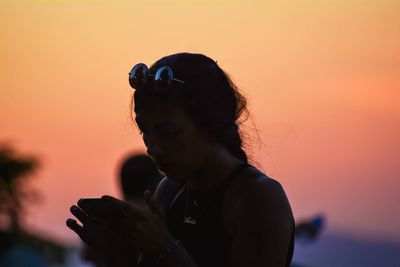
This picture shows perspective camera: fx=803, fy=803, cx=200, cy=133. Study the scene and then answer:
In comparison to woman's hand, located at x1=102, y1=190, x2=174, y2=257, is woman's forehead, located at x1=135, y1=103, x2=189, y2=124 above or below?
above

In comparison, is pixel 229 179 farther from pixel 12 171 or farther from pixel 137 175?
pixel 12 171

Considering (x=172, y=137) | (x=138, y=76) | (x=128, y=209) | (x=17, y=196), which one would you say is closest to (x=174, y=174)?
(x=172, y=137)

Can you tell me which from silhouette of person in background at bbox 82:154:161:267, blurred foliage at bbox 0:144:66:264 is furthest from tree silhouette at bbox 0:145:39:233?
silhouette of person in background at bbox 82:154:161:267

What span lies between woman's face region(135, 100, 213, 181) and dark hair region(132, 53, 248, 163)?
0.11 feet

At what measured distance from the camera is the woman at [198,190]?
2373mm

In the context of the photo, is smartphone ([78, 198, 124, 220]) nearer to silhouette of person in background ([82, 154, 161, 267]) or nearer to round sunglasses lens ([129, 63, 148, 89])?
round sunglasses lens ([129, 63, 148, 89])

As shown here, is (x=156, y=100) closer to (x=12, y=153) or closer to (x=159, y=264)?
(x=159, y=264)

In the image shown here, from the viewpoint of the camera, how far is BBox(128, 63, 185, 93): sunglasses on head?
99.7 inches

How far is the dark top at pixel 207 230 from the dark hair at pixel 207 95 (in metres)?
0.14

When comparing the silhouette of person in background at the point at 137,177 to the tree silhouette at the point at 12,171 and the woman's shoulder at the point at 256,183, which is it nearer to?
the woman's shoulder at the point at 256,183

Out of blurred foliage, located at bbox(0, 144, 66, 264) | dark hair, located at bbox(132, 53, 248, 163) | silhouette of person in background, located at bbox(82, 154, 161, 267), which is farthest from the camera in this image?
blurred foliage, located at bbox(0, 144, 66, 264)

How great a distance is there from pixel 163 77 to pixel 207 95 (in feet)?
0.53

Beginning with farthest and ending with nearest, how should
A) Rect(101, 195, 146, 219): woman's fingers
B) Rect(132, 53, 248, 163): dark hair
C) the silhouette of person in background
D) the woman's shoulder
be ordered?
the silhouette of person in background → Rect(132, 53, 248, 163): dark hair → the woman's shoulder → Rect(101, 195, 146, 219): woman's fingers

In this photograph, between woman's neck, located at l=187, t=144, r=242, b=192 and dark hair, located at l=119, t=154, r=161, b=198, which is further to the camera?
dark hair, located at l=119, t=154, r=161, b=198
